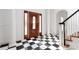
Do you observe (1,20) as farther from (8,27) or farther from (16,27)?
(16,27)

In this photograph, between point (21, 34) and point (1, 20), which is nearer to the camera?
point (1, 20)

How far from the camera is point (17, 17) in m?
1.75

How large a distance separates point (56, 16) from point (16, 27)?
808 millimetres

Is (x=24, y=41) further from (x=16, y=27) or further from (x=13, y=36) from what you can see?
(x=16, y=27)

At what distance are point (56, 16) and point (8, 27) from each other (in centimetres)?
87

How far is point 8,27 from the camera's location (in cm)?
158
